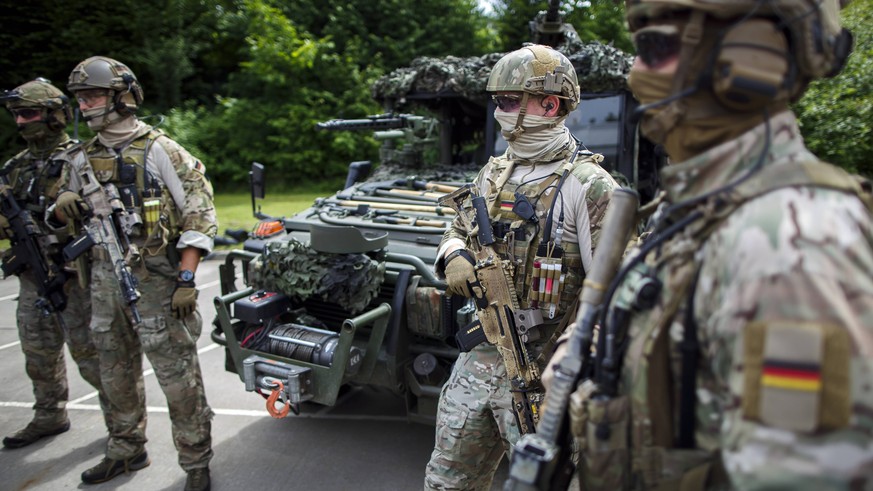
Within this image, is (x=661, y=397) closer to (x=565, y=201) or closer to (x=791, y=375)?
(x=791, y=375)

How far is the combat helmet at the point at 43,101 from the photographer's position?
3639 mm

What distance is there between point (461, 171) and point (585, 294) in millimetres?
3800

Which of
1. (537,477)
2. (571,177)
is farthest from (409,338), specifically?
(537,477)

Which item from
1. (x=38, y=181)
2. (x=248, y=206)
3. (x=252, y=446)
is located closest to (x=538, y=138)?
(x=252, y=446)

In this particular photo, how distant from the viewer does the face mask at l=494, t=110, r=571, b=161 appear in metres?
2.38

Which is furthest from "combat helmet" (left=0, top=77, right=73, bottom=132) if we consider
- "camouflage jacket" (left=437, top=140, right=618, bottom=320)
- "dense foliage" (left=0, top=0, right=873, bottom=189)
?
"dense foliage" (left=0, top=0, right=873, bottom=189)

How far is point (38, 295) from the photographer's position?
3695mm

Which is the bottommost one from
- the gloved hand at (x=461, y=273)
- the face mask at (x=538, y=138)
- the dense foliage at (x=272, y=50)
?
the gloved hand at (x=461, y=273)

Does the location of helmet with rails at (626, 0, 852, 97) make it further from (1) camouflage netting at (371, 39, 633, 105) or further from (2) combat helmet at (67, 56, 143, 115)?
(1) camouflage netting at (371, 39, 633, 105)

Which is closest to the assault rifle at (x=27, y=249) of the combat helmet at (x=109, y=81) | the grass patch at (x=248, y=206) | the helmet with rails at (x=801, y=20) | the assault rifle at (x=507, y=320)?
the combat helmet at (x=109, y=81)

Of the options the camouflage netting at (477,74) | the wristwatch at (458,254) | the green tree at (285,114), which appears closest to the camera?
the wristwatch at (458,254)

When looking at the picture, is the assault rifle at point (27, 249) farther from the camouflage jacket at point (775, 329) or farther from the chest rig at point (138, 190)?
the camouflage jacket at point (775, 329)

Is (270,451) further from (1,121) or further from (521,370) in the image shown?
(1,121)

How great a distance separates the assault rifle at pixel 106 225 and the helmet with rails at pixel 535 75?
6.47ft
